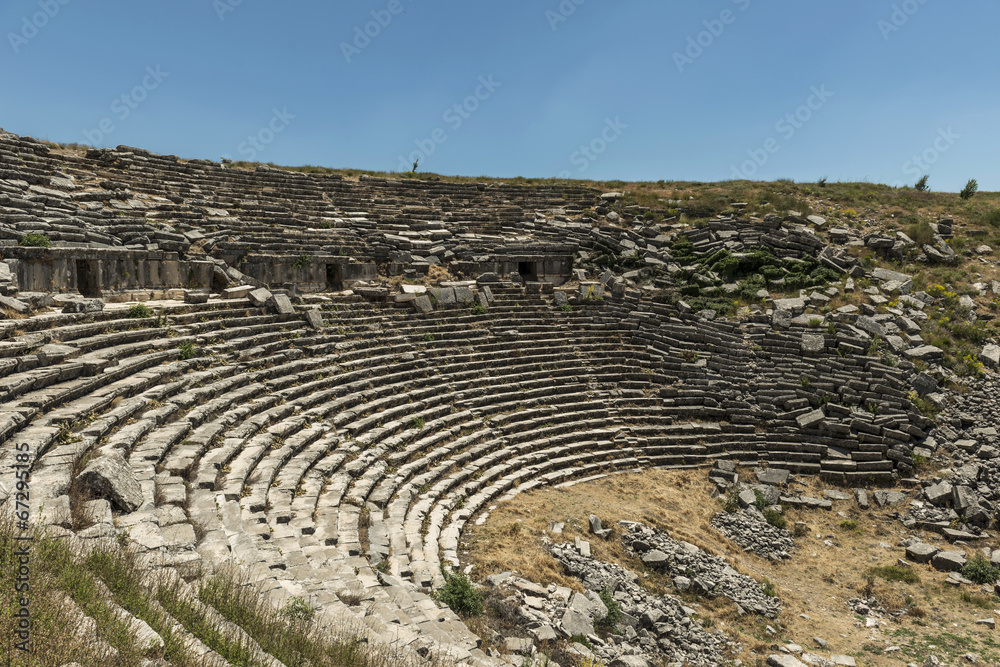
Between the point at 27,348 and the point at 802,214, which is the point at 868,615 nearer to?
the point at 27,348

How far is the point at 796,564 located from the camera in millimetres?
12312

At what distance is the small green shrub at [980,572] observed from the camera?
38.7ft

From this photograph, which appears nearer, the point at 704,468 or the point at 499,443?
the point at 499,443

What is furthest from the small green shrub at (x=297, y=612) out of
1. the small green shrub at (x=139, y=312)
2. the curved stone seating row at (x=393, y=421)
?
the small green shrub at (x=139, y=312)

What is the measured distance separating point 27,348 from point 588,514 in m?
10.5

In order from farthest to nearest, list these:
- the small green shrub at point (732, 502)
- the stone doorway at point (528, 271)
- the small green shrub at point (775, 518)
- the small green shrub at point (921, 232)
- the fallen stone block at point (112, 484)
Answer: the small green shrub at point (921, 232), the stone doorway at point (528, 271), the small green shrub at point (732, 502), the small green shrub at point (775, 518), the fallen stone block at point (112, 484)

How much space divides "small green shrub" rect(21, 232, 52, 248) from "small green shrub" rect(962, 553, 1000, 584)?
21455 millimetres

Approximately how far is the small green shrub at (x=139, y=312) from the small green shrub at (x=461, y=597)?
30.8ft

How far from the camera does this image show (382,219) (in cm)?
2402

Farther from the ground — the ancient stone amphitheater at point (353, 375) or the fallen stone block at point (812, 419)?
the ancient stone amphitheater at point (353, 375)

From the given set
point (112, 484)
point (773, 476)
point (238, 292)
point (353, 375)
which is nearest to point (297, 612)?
point (112, 484)

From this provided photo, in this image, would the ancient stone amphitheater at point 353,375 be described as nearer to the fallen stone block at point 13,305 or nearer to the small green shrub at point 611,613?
the fallen stone block at point 13,305

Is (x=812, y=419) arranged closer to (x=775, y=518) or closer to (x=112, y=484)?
(x=775, y=518)

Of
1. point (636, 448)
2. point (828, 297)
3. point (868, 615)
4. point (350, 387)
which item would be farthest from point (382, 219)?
point (868, 615)
